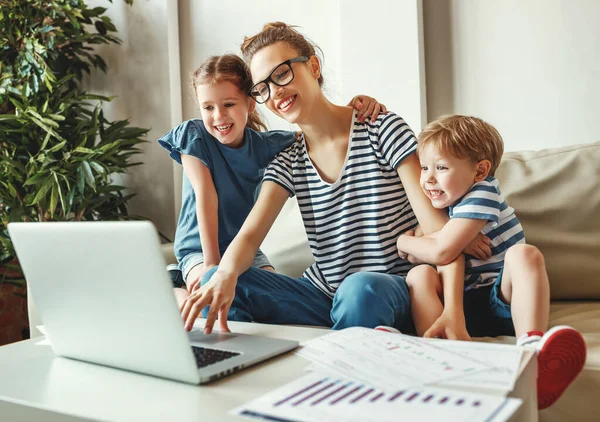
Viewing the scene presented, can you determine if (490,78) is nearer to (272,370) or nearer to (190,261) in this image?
(190,261)

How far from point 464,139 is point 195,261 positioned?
784 millimetres

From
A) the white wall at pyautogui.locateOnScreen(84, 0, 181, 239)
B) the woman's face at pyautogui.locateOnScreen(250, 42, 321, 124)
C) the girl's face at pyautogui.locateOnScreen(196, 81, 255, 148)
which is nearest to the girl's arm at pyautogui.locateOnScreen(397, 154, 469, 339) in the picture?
the woman's face at pyautogui.locateOnScreen(250, 42, 321, 124)

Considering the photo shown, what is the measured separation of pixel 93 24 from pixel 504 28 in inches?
68.2

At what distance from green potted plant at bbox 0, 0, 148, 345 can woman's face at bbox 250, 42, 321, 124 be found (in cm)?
105

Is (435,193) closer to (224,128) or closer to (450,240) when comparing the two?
(450,240)

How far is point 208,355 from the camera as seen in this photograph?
0.89m

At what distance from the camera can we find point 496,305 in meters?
1.30

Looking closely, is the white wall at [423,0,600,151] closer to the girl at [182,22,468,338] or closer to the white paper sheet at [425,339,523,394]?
the girl at [182,22,468,338]

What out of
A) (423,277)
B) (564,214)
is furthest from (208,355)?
(564,214)

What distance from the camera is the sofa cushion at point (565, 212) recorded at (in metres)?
1.55

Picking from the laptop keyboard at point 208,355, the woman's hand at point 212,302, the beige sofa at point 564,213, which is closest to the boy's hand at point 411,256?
the beige sofa at point 564,213

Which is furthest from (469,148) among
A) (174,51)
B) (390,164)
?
(174,51)

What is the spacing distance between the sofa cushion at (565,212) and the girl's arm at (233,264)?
2.01 feet

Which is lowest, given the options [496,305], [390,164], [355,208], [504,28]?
[496,305]
